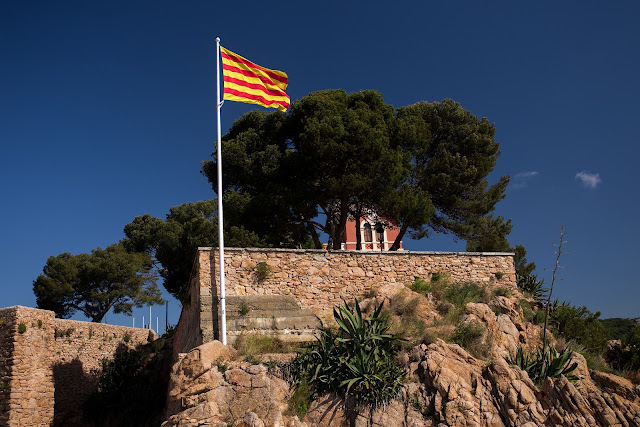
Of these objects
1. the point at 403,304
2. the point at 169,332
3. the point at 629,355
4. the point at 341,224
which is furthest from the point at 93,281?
the point at 629,355

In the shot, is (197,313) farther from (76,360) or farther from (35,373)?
(76,360)

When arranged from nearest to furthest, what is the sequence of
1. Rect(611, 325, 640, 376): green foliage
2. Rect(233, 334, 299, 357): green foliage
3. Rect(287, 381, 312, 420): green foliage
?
Rect(287, 381, 312, 420): green foliage < Rect(233, 334, 299, 357): green foliage < Rect(611, 325, 640, 376): green foliage

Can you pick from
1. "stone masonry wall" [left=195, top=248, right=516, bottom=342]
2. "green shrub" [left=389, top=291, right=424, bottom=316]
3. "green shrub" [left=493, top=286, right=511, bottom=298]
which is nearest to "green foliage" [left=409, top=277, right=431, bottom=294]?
"stone masonry wall" [left=195, top=248, right=516, bottom=342]

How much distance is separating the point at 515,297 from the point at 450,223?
Answer: 19.9 ft

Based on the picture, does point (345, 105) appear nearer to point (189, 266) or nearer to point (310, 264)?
point (310, 264)

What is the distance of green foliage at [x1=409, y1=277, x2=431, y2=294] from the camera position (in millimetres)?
16953

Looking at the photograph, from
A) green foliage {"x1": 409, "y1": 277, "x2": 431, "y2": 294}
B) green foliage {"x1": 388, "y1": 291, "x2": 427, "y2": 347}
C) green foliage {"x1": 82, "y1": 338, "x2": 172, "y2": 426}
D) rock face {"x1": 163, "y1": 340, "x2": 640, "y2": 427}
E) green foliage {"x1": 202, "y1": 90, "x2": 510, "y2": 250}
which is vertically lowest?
green foliage {"x1": 82, "y1": 338, "x2": 172, "y2": 426}

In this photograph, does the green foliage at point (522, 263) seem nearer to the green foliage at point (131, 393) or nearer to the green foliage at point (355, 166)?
the green foliage at point (355, 166)

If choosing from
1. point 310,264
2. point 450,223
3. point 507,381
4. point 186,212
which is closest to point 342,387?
point 507,381

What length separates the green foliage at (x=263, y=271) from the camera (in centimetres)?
1608

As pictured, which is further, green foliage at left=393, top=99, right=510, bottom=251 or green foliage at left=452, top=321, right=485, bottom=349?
green foliage at left=393, top=99, right=510, bottom=251

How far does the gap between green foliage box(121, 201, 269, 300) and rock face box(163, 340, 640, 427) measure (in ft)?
24.6

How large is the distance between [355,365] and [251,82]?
9262 mm

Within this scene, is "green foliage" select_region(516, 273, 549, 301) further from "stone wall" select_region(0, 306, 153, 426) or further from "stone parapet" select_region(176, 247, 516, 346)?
"stone wall" select_region(0, 306, 153, 426)
